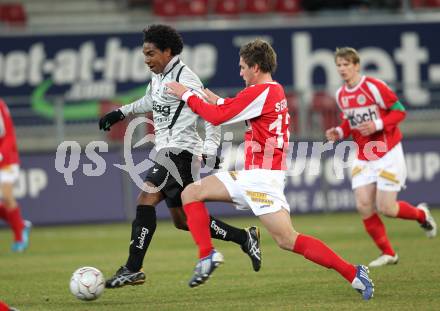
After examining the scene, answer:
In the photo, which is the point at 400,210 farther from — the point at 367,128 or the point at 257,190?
the point at 257,190

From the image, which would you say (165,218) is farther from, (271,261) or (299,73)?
(271,261)

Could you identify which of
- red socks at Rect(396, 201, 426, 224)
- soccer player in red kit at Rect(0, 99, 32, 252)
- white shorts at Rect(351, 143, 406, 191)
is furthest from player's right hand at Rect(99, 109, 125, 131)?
soccer player in red kit at Rect(0, 99, 32, 252)

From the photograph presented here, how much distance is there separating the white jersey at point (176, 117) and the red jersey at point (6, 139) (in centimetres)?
455

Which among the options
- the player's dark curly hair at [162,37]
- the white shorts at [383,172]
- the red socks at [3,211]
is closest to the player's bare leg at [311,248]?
the player's dark curly hair at [162,37]

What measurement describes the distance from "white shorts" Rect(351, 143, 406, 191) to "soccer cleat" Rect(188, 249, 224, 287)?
340 centimetres

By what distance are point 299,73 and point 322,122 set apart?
132 inches

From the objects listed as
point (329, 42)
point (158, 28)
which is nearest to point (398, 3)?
point (329, 42)

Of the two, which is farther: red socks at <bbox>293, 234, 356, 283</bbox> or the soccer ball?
the soccer ball

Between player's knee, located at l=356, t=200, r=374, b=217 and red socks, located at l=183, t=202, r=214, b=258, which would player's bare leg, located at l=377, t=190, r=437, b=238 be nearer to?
player's knee, located at l=356, t=200, r=374, b=217

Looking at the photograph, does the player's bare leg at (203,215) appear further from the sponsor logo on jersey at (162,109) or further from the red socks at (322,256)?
the sponsor logo on jersey at (162,109)

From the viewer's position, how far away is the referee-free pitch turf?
755 centimetres

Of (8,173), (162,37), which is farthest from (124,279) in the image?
(8,173)

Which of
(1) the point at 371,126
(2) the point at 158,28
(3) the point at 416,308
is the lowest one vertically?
(3) the point at 416,308

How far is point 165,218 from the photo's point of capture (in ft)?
56.9
